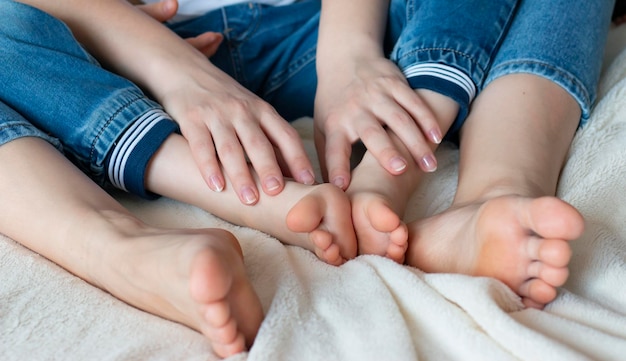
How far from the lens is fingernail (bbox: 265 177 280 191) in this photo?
679 mm

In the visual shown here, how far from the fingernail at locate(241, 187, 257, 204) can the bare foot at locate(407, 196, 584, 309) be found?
0.17m

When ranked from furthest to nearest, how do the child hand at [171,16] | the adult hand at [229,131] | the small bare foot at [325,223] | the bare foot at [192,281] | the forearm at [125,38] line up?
1. the child hand at [171,16]
2. the forearm at [125,38]
3. the adult hand at [229,131]
4. the small bare foot at [325,223]
5. the bare foot at [192,281]

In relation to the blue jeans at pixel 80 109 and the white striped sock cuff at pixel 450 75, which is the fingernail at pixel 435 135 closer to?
the white striped sock cuff at pixel 450 75

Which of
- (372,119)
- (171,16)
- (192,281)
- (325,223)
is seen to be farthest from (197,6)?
(192,281)

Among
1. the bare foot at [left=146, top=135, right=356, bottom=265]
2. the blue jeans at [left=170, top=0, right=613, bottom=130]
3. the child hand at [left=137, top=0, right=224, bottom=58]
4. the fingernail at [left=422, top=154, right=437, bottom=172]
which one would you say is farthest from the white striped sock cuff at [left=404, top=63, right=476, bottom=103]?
the child hand at [left=137, top=0, right=224, bottom=58]

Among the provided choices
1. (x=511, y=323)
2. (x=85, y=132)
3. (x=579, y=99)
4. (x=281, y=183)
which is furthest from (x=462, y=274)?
(x=85, y=132)

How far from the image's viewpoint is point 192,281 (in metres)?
0.49

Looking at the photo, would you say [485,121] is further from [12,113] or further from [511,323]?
[12,113]

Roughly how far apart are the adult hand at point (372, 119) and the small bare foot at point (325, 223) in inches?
3.4

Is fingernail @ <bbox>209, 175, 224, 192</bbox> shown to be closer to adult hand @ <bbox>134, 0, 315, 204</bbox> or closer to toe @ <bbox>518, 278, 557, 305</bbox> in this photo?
adult hand @ <bbox>134, 0, 315, 204</bbox>

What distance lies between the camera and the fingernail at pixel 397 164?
0.70 m

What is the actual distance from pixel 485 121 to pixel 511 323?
302 mm

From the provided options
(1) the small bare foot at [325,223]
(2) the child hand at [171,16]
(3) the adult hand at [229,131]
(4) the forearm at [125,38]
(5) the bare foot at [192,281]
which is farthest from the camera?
(2) the child hand at [171,16]

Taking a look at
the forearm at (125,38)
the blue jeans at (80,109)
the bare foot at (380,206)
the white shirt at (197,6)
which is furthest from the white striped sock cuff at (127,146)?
the white shirt at (197,6)
